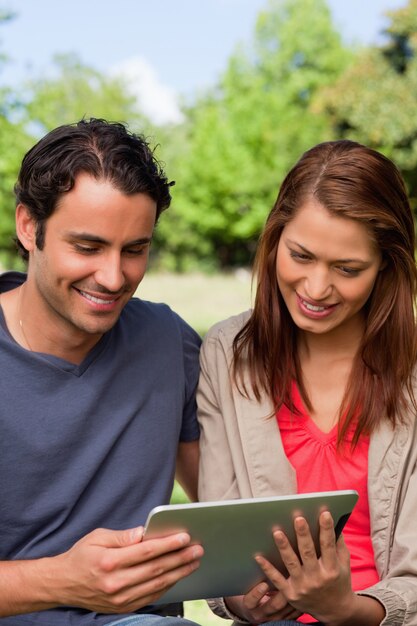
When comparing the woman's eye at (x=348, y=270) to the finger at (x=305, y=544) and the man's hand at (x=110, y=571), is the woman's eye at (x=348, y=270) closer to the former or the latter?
the finger at (x=305, y=544)

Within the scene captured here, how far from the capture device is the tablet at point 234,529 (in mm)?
1915

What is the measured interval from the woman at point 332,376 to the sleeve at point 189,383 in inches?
1.8

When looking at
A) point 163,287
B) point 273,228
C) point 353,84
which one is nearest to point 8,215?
point 163,287

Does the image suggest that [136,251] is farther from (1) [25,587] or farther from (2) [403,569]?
(2) [403,569]

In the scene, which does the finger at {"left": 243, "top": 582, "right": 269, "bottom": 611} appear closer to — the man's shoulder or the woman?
the woman

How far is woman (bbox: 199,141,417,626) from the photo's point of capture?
2.43 meters

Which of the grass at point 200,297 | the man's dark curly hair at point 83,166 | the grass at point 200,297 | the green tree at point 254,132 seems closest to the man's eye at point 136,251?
the man's dark curly hair at point 83,166

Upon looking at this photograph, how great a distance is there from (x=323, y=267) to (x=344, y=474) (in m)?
0.59

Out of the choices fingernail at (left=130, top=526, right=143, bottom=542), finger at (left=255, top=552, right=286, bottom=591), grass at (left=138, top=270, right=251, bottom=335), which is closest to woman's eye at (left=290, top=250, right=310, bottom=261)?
finger at (left=255, top=552, right=286, bottom=591)

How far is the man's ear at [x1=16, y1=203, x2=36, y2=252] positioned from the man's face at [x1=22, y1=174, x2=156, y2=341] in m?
0.04

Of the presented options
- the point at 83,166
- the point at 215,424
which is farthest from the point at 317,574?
the point at 83,166

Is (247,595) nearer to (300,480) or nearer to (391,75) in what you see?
(300,480)

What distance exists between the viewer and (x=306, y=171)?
2.57m

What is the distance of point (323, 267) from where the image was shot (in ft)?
8.01
